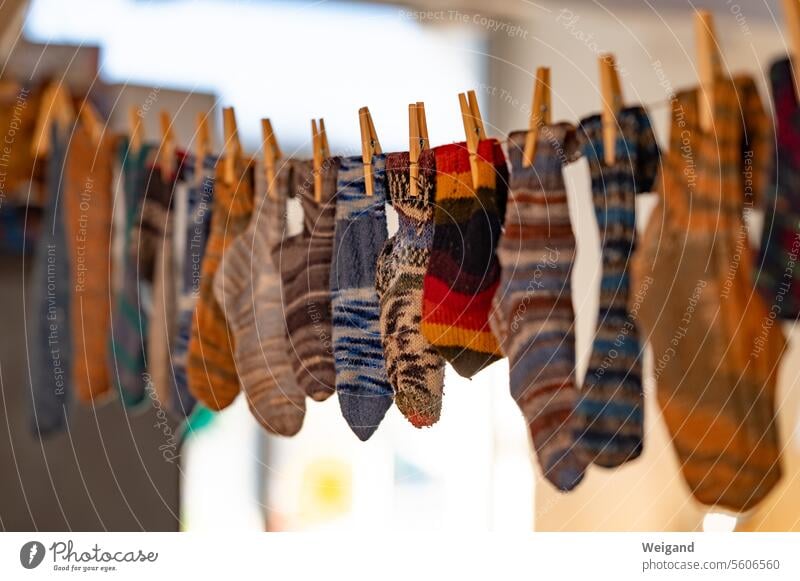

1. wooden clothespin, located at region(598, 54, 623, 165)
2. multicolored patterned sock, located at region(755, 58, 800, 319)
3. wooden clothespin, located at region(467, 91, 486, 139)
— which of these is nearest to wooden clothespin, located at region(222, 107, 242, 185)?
wooden clothespin, located at region(467, 91, 486, 139)

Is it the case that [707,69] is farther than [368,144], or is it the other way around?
[368,144]

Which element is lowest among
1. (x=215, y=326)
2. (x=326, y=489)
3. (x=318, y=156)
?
(x=326, y=489)

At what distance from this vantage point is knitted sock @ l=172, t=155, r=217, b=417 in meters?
0.87

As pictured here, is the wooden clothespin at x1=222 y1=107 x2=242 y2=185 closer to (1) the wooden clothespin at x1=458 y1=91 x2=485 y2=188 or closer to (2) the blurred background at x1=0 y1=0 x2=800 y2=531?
(2) the blurred background at x1=0 y1=0 x2=800 y2=531

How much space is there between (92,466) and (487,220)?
43cm

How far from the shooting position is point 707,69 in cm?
68

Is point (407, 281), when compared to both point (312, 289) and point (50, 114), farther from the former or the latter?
point (50, 114)

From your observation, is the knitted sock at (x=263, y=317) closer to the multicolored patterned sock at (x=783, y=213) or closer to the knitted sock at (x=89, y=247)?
the knitted sock at (x=89, y=247)

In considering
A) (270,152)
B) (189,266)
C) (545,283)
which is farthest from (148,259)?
(545,283)

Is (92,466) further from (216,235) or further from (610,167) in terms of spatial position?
(610,167)

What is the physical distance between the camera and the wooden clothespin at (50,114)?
884 mm

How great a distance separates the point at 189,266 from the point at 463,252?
268 mm

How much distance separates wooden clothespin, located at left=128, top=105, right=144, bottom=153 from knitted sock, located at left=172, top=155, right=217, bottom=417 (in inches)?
2.1

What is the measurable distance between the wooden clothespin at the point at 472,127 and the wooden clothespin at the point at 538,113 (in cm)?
4
